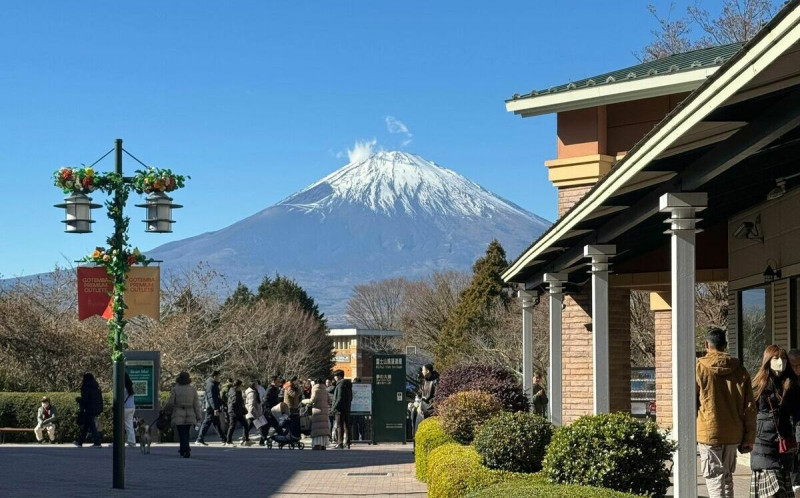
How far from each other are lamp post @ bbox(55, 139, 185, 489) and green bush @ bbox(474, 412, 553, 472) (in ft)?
23.4

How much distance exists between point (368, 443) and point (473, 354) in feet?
116

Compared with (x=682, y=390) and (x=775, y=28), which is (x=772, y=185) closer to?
(x=682, y=390)

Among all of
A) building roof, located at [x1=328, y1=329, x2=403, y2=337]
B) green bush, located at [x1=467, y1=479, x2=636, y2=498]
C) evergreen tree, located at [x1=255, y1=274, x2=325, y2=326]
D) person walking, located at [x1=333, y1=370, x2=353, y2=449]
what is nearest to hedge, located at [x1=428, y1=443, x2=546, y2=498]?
green bush, located at [x1=467, y1=479, x2=636, y2=498]

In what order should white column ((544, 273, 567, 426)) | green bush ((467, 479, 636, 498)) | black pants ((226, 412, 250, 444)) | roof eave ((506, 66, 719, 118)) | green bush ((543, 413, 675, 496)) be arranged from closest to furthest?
green bush ((467, 479, 636, 498))
green bush ((543, 413, 675, 496))
white column ((544, 273, 567, 426))
roof eave ((506, 66, 719, 118))
black pants ((226, 412, 250, 444))

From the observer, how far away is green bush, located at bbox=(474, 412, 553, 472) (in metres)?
12.5

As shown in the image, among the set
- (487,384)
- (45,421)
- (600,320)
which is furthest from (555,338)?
(45,421)

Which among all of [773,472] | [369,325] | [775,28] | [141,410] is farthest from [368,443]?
[369,325]

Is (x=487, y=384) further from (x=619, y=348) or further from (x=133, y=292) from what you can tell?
(x=133, y=292)

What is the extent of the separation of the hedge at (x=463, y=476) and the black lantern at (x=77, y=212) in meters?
7.25

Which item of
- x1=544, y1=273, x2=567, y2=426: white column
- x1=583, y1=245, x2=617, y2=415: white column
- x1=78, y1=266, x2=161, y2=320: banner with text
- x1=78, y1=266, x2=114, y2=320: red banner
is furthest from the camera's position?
x1=78, y1=266, x2=161, y2=320: banner with text

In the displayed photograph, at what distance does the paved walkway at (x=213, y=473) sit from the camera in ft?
58.9

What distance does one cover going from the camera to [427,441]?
17141 mm

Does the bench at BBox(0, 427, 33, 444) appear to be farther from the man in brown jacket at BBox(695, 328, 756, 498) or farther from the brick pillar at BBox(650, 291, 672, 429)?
the man in brown jacket at BBox(695, 328, 756, 498)

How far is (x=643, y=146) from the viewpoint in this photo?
9844mm
